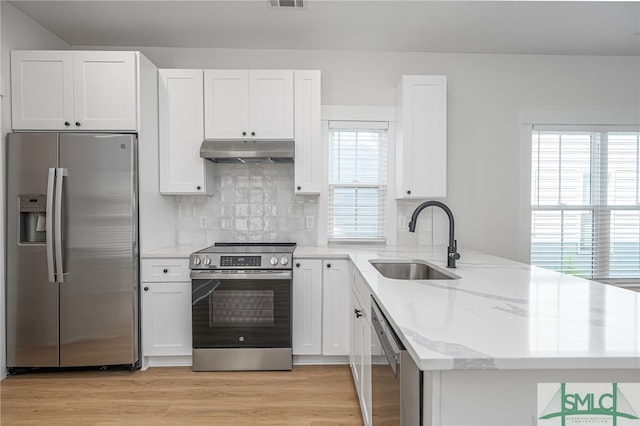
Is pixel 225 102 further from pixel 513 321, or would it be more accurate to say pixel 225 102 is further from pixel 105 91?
pixel 513 321

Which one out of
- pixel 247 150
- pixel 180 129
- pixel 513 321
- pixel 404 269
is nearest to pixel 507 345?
pixel 513 321

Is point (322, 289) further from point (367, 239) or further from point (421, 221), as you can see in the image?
point (421, 221)

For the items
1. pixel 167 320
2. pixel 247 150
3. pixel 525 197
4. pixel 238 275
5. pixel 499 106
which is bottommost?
pixel 167 320

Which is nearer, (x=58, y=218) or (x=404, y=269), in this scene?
(x=404, y=269)

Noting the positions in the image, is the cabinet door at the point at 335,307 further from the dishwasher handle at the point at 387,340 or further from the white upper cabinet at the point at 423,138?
the dishwasher handle at the point at 387,340

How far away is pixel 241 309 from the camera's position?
2.86 m

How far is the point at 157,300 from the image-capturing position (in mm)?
2967

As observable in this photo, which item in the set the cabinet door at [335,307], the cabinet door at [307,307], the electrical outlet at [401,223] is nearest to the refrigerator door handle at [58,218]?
the cabinet door at [307,307]

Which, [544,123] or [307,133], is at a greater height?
[544,123]

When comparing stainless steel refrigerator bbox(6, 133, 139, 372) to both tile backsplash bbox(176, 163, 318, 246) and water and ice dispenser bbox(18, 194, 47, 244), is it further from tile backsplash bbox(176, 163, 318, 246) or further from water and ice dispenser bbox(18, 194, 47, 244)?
tile backsplash bbox(176, 163, 318, 246)

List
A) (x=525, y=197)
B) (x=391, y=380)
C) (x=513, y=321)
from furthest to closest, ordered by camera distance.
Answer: (x=525, y=197) < (x=391, y=380) < (x=513, y=321)

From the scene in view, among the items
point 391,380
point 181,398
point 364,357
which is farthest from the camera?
point 181,398

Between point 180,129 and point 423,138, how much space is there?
2.08 m

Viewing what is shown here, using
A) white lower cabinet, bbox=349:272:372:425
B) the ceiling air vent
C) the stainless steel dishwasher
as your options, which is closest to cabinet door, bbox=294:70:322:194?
the ceiling air vent
